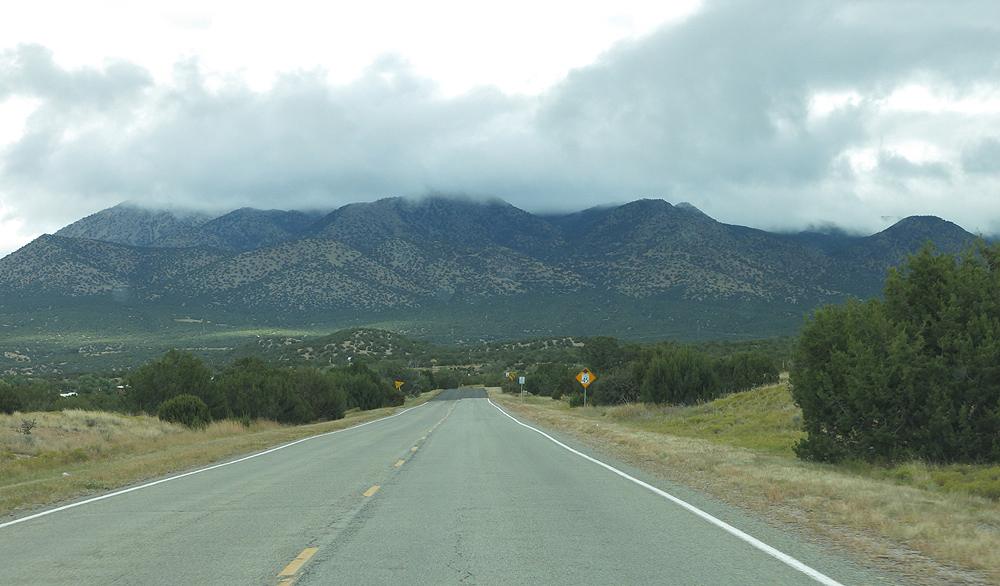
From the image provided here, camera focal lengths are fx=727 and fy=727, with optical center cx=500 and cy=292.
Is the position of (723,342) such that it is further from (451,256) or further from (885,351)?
(885,351)

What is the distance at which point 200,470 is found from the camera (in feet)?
56.6

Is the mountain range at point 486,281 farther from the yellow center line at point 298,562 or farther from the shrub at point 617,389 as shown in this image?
the yellow center line at point 298,562

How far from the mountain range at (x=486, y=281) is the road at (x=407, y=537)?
99.8 metres

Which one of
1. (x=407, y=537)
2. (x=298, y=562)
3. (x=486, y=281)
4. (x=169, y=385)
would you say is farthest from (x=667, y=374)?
(x=486, y=281)

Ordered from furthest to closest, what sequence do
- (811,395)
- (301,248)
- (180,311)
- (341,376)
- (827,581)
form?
(301,248) < (180,311) < (341,376) < (811,395) < (827,581)

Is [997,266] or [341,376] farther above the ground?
[997,266]

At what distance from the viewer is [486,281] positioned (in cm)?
13788

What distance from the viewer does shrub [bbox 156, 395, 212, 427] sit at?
3366 cm

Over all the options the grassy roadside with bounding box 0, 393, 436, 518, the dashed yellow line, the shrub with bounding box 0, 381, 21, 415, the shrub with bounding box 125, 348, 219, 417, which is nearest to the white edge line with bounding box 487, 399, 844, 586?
the dashed yellow line

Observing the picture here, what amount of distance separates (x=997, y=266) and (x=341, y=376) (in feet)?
209

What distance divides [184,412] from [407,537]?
2915 cm

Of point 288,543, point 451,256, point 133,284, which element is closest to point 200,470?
point 288,543

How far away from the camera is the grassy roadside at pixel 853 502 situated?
725 cm

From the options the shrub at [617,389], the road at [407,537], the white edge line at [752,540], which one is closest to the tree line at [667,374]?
the shrub at [617,389]
